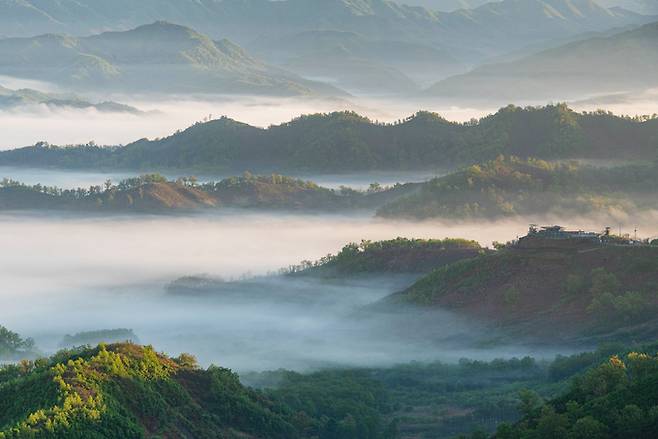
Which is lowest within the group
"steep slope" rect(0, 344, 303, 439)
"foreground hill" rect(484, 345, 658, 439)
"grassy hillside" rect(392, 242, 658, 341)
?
"foreground hill" rect(484, 345, 658, 439)

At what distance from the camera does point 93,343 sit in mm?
171500

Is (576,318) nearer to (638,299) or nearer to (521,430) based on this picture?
(638,299)

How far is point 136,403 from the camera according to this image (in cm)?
10581

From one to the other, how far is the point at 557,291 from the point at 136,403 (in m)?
58.3

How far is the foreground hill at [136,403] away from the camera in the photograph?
9844cm

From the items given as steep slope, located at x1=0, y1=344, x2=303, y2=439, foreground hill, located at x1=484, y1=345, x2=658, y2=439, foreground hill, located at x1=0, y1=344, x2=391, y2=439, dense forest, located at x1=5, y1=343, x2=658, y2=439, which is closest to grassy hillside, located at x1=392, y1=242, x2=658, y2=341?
dense forest, located at x1=5, y1=343, x2=658, y2=439

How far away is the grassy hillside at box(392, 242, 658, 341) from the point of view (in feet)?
477

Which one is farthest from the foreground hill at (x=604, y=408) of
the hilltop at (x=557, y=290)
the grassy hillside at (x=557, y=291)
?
the grassy hillside at (x=557, y=291)

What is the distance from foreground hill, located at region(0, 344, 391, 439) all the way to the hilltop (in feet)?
98.1

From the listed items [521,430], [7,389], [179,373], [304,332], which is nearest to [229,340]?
[304,332]

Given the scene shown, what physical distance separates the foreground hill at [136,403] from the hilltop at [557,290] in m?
29.9

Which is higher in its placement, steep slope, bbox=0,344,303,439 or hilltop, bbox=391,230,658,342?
hilltop, bbox=391,230,658,342

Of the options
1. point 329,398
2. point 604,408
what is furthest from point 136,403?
point 604,408

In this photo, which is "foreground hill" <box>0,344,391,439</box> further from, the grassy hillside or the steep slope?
the grassy hillside
